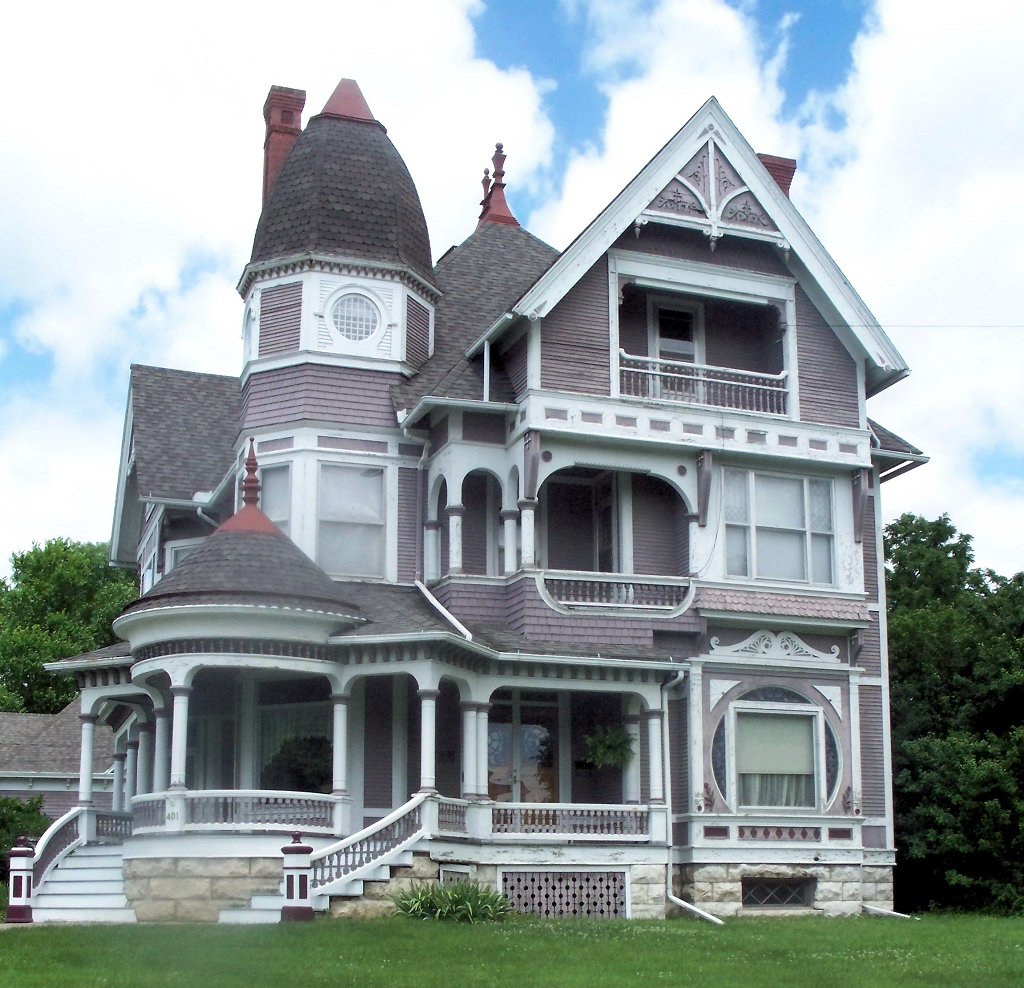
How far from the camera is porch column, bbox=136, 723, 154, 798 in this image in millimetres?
28031

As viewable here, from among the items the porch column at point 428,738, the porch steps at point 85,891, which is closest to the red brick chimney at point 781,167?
the porch column at point 428,738

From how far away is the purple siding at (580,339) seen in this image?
2525cm

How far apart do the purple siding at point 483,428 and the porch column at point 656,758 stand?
5.19 meters

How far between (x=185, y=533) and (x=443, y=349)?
6.24 metres

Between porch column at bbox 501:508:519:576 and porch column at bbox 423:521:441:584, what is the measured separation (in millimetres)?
1602

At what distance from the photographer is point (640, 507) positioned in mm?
26078

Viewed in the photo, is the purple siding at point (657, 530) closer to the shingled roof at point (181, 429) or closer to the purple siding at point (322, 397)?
the purple siding at point (322, 397)

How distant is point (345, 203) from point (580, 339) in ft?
16.9

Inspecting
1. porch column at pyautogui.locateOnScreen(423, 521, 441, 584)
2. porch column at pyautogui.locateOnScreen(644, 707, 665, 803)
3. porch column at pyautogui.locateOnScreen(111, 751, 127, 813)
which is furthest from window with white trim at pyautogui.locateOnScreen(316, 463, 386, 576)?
porch column at pyautogui.locateOnScreen(111, 751, 127, 813)

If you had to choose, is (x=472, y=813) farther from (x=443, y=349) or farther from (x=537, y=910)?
(x=443, y=349)

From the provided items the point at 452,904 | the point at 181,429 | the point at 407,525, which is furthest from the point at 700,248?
the point at 452,904

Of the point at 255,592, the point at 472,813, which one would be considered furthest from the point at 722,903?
the point at 255,592

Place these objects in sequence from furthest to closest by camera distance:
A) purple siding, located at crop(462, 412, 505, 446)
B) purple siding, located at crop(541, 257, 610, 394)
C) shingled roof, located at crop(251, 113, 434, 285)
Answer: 1. shingled roof, located at crop(251, 113, 434, 285)
2. purple siding, located at crop(462, 412, 505, 446)
3. purple siding, located at crop(541, 257, 610, 394)

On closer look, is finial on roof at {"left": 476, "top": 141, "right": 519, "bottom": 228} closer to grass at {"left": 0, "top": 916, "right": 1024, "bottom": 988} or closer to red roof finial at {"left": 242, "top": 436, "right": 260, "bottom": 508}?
red roof finial at {"left": 242, "top": 436, "right": 260, "bottom": 508}
